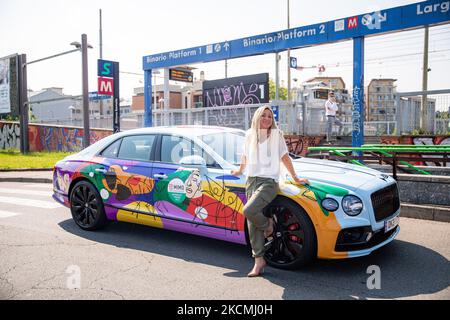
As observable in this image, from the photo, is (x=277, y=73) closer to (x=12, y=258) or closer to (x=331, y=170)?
(x=331, y=170)

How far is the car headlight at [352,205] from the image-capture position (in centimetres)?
409

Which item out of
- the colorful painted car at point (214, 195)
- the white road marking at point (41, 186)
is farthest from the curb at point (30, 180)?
the colorful painted car at point (214, 195)

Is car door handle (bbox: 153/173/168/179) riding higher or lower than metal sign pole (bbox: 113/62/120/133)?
lower

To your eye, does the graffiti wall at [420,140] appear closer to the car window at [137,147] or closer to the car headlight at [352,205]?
the car headlight at [352,205]

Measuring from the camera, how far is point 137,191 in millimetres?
5531

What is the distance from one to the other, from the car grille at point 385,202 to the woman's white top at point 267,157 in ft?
3.33

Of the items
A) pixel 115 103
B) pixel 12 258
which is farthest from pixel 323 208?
pixel 115 103

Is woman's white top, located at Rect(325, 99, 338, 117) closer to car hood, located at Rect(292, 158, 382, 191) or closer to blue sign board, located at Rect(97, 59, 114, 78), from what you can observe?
blue sign board, located at Rect(97, 59, 114, 78)

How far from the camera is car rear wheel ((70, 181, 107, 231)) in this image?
602 cm

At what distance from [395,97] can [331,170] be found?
27.9ft

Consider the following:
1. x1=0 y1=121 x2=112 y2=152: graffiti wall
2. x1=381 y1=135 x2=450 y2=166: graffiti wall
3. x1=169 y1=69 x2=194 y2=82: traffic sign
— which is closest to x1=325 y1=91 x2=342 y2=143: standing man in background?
x1=381 y1=135 x2=450 y2=166: graffiti wall

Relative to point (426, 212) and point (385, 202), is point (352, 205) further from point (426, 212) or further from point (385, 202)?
point (426, 212)

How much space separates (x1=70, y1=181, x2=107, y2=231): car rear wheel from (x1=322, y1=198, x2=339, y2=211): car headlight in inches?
131

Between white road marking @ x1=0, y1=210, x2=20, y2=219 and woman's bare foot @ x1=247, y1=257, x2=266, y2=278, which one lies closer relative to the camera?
woman's bare foot @ x1=247, y1=257, x2=266, y2=278
